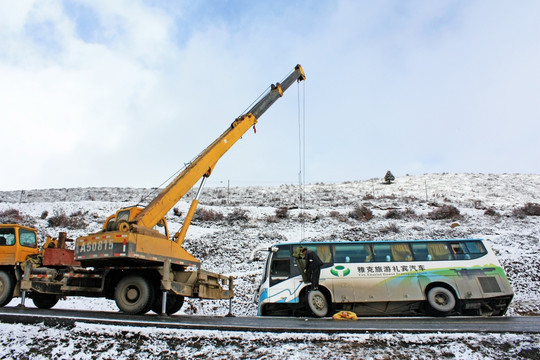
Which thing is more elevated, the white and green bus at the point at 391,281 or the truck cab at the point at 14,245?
the truck cab at the point at 14,245

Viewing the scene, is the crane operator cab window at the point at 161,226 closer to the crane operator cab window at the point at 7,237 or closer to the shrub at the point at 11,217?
the crane operator cab window at the point at 7,237

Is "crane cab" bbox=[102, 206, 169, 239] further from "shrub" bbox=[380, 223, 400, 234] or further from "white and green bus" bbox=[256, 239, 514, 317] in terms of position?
"shrub" bbox=[380, 223, 400, 234]

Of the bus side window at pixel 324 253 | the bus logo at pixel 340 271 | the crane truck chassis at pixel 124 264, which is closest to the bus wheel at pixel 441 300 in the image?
the bus logo at pixel 340 271

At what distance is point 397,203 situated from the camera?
120 ft

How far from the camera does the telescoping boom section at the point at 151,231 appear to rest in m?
9.95

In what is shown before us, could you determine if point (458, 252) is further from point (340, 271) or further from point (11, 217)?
point (11, 217)

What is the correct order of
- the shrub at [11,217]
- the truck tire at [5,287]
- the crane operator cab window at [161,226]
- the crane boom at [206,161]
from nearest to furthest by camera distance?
the crane boom at [206,161] → the truck tire at [5,287] → the crane operator cab window at [161,226] → the shrub at [11,217]

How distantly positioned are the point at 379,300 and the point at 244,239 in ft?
45.6

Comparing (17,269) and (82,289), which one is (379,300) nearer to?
(82,289)

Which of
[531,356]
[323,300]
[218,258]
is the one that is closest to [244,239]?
[218,258]

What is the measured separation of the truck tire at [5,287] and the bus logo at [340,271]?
10.2 m

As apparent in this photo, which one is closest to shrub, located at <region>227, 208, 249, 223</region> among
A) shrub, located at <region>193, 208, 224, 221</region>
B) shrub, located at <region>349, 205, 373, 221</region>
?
shrub, located at <region>193, 208, 224, 221</region>

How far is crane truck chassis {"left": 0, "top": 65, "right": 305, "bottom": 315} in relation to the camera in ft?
33.4

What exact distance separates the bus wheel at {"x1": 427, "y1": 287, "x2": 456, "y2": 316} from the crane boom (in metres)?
8.47
